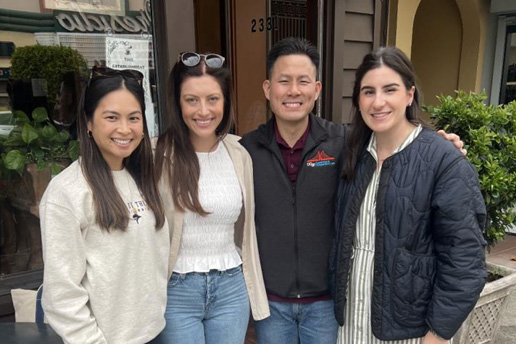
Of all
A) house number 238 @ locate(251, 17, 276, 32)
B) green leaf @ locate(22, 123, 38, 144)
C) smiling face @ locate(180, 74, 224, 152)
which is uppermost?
house number 238 @ locate(251, 17, 276, 32)

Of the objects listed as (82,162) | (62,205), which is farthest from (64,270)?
(82,162)

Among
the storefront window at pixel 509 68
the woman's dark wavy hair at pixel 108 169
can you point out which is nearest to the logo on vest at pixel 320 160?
the woman's dark wavy hair at pixel 108 169

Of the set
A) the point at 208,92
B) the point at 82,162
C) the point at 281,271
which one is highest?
the point at 208,92

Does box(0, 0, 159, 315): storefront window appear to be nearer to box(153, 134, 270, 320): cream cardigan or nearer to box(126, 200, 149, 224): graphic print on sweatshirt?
box(153, 134, 270, 320): cream cardigan

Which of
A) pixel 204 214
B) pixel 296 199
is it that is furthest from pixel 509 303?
pixel 204 214

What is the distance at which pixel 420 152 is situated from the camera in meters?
1.53

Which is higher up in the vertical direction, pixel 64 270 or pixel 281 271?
pixel 64 270

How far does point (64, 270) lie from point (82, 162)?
0.36m

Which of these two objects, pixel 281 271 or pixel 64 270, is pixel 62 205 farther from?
pixel 281 271

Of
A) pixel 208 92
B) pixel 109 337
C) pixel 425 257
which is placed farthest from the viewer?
pixel 208 92

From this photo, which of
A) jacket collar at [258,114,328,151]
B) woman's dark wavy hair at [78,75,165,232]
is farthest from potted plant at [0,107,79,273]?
jacket collar at [258,114,328,151]

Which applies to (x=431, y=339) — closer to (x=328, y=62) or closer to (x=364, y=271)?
(x=364, y=271)

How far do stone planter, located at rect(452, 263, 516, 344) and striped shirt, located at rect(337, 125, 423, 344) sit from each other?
130cm

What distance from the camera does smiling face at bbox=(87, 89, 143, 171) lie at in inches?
55.3
